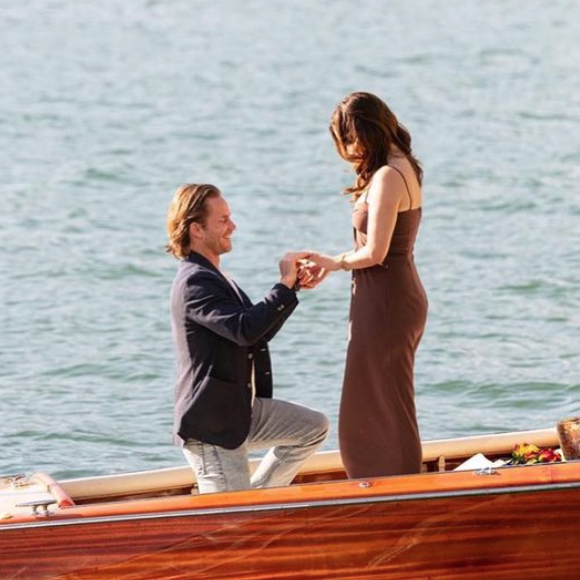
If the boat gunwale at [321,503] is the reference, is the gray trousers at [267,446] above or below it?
above

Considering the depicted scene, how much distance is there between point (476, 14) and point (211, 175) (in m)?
10.6

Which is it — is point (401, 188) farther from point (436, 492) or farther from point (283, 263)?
point (436, 492)

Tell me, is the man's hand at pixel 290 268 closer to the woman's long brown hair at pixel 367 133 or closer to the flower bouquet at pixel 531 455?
the woman's long brown hair at pixel 367 133

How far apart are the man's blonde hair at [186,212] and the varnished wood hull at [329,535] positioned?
0.86 m

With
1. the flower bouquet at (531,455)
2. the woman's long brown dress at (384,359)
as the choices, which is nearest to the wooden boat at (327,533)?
the woman's long brown dress at (384,359)

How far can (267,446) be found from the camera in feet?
18.5

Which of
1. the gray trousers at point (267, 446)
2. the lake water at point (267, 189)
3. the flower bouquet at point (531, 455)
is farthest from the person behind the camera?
the lake water at point (267, 189)

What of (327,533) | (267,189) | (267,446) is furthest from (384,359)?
(267,189)

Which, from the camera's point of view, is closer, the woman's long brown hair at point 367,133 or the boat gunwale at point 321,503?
the boat gunwale at point 321,503

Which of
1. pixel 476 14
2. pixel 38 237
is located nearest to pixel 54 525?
pixel 38 237

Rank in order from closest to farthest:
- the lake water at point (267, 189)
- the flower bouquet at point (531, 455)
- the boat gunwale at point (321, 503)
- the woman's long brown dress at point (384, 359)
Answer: the boat gunwale at point (321, 503) → the woman's long brown dress at point (384, 359) → the flower bouquet at point (531, 455) → the lake water at point (267, 189)

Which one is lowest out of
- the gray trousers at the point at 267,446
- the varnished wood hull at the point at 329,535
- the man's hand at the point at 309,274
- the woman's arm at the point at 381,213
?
the varnished wood hull at the point at 329,535

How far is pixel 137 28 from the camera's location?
24.6 metres

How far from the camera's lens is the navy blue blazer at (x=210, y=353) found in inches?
213
